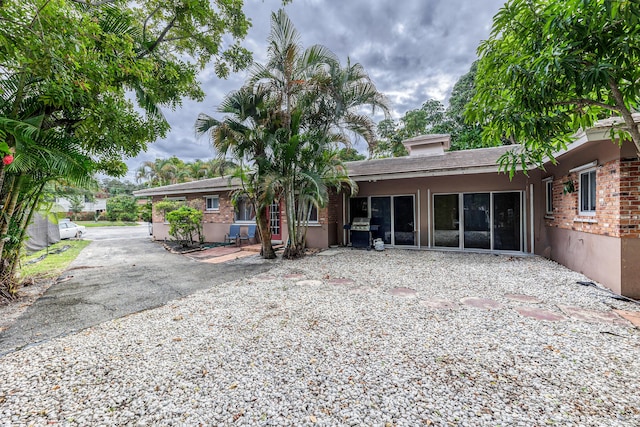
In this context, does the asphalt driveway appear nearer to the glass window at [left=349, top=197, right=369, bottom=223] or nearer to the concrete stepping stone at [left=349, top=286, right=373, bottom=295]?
the concrete stepping stone at [left=349, top=286, right=373, bottom=295]

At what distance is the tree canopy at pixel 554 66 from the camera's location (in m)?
2.37

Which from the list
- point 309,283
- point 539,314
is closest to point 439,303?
point 539,314

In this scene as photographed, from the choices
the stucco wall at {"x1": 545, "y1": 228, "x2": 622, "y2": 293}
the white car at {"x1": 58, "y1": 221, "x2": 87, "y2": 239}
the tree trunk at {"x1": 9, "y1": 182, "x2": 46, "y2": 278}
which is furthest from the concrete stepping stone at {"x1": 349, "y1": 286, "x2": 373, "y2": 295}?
the white car at {"x1": 58, "y1": 221, "x2": 87, "y2": 239}

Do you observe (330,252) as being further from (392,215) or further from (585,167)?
(585,167)

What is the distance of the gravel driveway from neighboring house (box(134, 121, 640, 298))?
4.63ft

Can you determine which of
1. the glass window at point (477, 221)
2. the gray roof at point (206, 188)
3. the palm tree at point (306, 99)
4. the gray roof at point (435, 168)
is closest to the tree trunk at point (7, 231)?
the palm tree at point (306, 99)

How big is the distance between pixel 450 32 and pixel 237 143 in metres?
10.0

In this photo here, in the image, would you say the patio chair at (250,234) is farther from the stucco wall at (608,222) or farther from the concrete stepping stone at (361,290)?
the stucco wall at (608,222)

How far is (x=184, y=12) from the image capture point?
647 cm

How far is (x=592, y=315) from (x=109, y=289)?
9093 millimetres

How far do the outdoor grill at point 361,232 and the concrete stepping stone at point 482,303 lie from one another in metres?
6.02

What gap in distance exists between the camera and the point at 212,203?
14773mm

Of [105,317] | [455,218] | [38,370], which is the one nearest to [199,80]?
[105,317]

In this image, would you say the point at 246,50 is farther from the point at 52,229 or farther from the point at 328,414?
the point at 52,229
